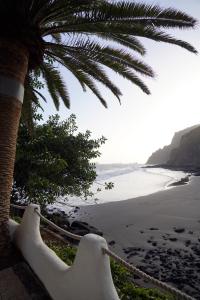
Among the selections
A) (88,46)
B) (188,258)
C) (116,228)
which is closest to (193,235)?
(188,258)

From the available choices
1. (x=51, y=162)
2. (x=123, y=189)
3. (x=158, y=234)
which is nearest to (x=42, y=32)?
(x=51, y=162)

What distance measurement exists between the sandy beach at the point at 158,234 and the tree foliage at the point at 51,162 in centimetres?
330

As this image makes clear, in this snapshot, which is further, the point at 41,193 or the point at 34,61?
the point at 41,193

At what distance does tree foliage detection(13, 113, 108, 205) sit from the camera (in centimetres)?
1163

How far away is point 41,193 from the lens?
39.0ft

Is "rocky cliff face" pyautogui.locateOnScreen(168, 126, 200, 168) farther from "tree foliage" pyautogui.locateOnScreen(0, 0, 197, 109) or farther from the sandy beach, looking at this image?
"tree foliage" pyautogui.locateOnScreen(0, 0, 197, 109)

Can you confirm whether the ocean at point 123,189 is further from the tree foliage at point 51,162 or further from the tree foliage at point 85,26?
the tree foliage at point 85,26

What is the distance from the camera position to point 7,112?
5.79 metres

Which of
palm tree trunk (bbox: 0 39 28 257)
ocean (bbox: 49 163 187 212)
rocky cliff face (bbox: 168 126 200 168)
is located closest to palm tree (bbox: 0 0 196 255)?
palm tree trunk (bbox: 0 39 28 257)

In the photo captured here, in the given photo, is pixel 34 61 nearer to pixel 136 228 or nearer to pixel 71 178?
pixel 71 178

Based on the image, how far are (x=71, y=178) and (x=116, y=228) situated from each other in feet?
15.5

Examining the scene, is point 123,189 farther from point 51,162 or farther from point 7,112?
point 7,112

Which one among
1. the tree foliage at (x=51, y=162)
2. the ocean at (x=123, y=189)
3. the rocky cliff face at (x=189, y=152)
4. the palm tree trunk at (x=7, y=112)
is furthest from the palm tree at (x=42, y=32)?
the rocky cliff face at (x=189, y=152)

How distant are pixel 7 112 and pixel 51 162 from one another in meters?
6.03
